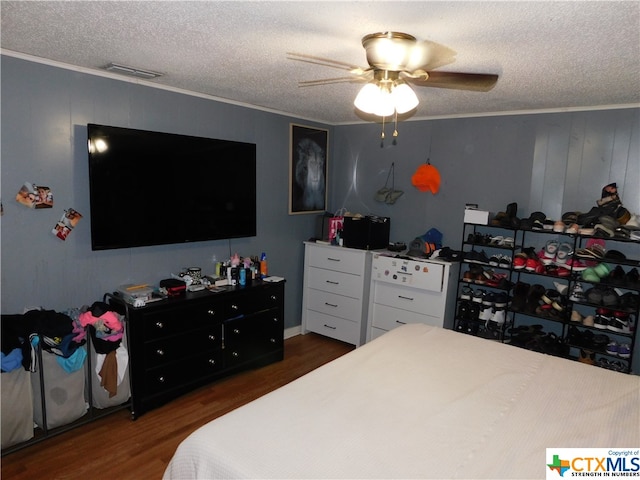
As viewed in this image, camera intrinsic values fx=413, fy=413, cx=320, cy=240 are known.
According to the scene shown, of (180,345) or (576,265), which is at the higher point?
(576,265)

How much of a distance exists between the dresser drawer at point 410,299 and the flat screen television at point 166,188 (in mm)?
1378

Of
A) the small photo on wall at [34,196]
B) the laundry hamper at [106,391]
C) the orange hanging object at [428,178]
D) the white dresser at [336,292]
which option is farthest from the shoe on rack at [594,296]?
the small photo on wall at [34,196]

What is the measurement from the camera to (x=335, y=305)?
432 cm

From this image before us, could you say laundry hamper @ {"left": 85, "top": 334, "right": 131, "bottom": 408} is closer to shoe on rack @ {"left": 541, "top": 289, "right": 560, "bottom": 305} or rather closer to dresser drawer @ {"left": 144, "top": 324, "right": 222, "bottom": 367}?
dresser drawer @ {"left": 144, "top": 324, "right": 222, "bottom": 367}

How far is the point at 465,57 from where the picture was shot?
2230mm

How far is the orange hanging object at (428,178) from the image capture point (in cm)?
411

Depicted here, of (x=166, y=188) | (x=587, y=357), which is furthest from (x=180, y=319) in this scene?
(x=587, y=357)

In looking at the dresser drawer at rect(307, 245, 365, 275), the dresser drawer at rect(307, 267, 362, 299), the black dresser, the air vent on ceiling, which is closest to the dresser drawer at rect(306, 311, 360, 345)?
the dresser drawer at rect(307, 267, 362, 299)

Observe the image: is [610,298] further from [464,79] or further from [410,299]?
[464,79]

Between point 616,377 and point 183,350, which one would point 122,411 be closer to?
point 183,350

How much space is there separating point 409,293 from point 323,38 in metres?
2.52

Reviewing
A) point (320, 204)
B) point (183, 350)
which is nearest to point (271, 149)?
point (320, 204)

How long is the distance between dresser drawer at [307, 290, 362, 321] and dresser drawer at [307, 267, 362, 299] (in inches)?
2.1

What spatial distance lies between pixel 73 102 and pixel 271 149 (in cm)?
177
